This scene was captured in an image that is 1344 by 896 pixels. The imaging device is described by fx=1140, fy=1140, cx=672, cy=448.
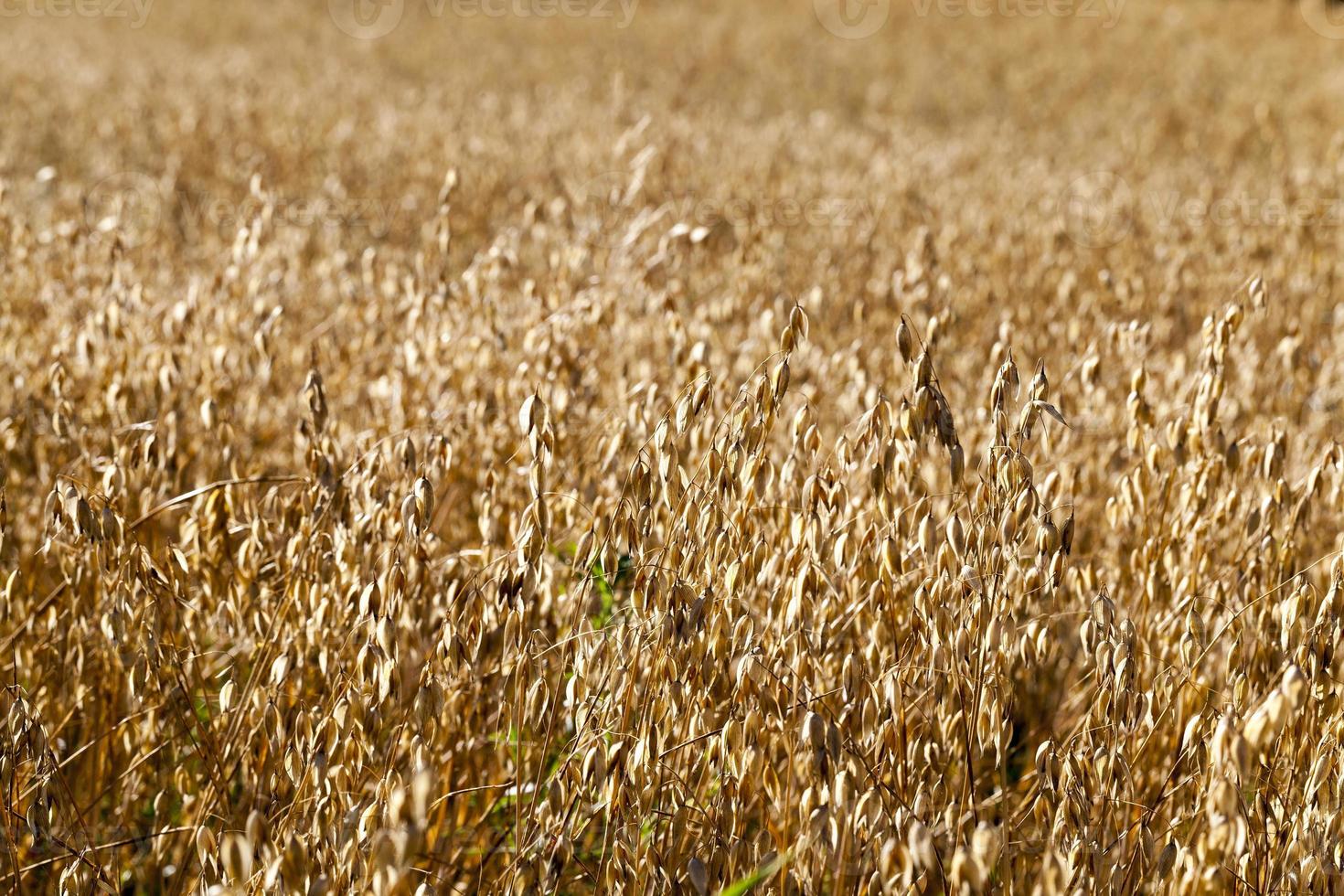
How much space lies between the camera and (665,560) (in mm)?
1537

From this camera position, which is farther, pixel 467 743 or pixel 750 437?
pixel 467 743

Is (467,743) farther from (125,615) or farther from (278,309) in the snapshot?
(278,309)

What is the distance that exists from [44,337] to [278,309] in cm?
113

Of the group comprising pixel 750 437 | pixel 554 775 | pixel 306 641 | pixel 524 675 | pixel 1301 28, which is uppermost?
pixel 1301 28

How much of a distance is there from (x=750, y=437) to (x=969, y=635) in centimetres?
38

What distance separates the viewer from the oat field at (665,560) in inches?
55.0

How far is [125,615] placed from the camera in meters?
1.56

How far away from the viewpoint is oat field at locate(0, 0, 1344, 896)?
4.58 feet

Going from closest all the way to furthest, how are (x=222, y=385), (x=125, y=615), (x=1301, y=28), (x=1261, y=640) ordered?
(x=125, y=615), (x=1261, y=640), (x=222, y=385), (x=1301, y=28)

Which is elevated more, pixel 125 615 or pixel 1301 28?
pixel 1301 28

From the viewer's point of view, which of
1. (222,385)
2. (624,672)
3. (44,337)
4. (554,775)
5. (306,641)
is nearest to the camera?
(554,775)

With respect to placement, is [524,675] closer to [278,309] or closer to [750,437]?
[750,437]

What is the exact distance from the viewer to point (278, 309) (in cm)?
217

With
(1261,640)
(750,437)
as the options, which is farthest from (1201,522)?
(750,437)
